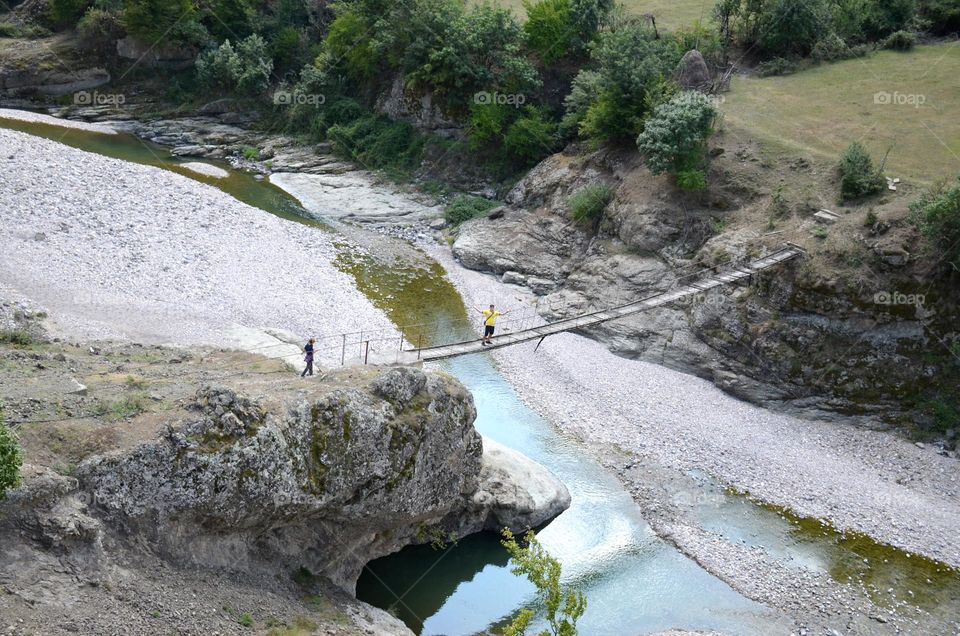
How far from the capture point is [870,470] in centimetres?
3000

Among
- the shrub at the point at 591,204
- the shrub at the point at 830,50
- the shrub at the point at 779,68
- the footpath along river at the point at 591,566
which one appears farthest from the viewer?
the shrub at the point at 830,50

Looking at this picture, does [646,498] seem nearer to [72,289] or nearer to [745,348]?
[745,348]

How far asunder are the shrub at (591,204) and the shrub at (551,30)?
1408 centimetres

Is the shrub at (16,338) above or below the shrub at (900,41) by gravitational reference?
below

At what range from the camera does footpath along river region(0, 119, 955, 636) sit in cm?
2308

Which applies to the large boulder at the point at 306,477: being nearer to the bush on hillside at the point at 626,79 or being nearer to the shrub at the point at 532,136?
the bush on hillside at the point at 626,79

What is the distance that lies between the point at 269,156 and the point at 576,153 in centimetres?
2422

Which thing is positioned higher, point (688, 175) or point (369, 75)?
point (369, 75)

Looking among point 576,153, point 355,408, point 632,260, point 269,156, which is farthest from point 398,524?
point 269,156

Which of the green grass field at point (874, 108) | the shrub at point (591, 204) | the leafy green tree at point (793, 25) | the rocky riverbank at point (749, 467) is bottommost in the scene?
the rocky riverbank at point (749, 467)

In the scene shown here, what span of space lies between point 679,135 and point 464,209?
48.7ft

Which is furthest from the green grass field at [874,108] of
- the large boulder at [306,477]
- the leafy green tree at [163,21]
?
the leafy green tree at [163,21]

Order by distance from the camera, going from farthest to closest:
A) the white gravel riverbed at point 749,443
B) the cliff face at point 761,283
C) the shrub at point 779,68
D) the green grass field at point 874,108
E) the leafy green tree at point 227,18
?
the leafy green tree at point 227,18
the shrub at point 779,68
the green grass field at point 874,108
the cliff face at point 761,283
the white gravel riverbed at point 749,443

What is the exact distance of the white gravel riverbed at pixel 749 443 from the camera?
27656 mm
